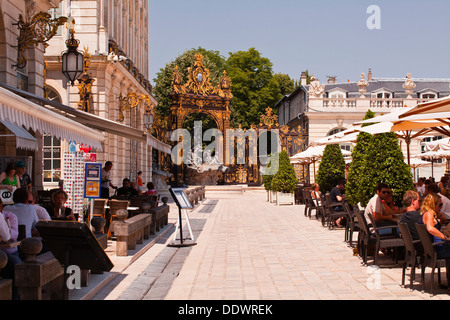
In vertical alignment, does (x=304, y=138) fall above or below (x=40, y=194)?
above

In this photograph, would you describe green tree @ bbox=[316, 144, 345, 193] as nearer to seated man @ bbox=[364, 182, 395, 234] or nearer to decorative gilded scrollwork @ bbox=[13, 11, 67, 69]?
decorative gilded scrollwork @ bbox=[13, 11, 67, 69]

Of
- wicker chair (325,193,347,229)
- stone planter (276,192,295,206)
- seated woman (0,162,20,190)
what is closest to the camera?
seated woman (0,162,20,190)

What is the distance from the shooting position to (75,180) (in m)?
12.2

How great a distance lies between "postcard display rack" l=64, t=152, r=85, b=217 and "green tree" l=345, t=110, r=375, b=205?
5562 millimetres

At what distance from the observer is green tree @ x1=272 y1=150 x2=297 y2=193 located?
26953mm

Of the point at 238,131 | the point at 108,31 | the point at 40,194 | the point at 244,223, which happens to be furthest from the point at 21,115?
the point at 238,131

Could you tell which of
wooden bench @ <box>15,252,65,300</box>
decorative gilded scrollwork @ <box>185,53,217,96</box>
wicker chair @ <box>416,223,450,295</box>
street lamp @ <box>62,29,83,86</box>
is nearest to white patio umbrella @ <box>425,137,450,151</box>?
street lamp @ <box>62,29,83,86</box>

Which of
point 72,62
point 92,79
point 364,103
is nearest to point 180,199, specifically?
point 72,62

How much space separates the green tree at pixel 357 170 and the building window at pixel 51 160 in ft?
47.9

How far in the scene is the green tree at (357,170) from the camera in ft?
38.9

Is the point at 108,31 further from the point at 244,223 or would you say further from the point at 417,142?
the point at 417,142

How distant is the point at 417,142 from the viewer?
39.4 metres
